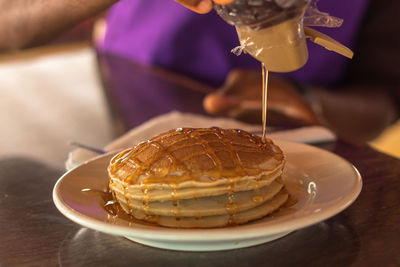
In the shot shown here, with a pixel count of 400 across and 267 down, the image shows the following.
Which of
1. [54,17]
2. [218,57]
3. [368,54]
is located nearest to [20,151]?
[54,17]

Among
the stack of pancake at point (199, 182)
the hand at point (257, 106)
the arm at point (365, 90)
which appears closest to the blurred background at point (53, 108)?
the arm at point (365, 90)

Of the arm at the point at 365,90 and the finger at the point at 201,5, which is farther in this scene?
the arm at the point at 365,90

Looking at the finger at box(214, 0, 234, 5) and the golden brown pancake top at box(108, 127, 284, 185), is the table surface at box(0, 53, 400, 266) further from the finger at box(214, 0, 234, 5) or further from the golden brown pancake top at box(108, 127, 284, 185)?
the finger at box(214, 0, 234, 5)

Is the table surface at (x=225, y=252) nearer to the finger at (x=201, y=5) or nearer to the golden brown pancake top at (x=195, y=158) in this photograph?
the golden brown pancake top at (x=195, y=158)

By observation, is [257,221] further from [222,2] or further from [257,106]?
[257,106]

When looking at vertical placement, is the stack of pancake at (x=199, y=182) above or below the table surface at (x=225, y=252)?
above

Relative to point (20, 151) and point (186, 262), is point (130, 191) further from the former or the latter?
point (20, 151)

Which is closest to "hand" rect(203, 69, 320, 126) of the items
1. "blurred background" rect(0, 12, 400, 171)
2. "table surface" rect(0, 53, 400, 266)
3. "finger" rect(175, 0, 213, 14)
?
"blurred background" rect(0, 12, 400, 171)
